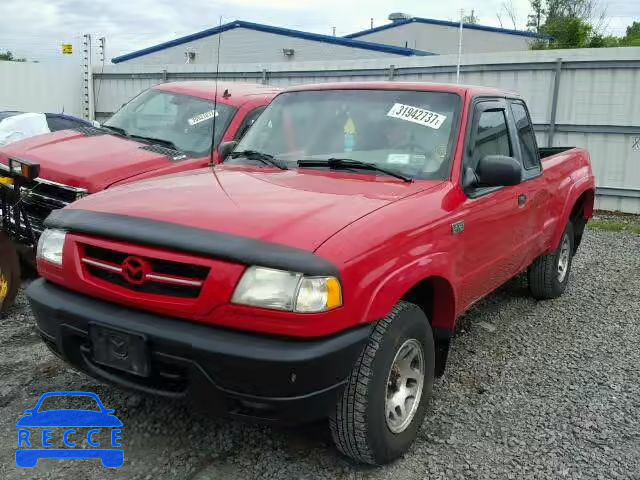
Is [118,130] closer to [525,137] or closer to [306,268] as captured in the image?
[525,137]

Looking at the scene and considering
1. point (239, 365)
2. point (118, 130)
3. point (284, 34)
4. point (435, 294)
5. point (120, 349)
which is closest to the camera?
point (239, 365)

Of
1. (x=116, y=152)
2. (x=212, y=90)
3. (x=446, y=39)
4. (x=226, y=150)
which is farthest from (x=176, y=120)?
(x=446, y=39)

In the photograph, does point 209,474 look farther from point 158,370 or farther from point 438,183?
point 438,183

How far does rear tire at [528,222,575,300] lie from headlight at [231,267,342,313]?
11.8 feet

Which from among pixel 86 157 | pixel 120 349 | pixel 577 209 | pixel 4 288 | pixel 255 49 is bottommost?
pixel 4 288

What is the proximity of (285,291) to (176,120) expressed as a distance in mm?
4189

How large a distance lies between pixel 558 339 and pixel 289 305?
3119 millimetres

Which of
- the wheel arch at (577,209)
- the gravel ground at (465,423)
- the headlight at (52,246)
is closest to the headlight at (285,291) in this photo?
the gravel ground at (465,423)

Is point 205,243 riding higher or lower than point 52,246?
higher

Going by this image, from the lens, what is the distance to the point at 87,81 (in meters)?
16.9

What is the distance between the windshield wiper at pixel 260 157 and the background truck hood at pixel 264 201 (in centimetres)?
8

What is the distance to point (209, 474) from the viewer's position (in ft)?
9.22

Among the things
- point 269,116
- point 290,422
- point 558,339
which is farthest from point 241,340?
point 558,339

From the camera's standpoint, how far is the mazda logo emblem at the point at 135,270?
100 inches
